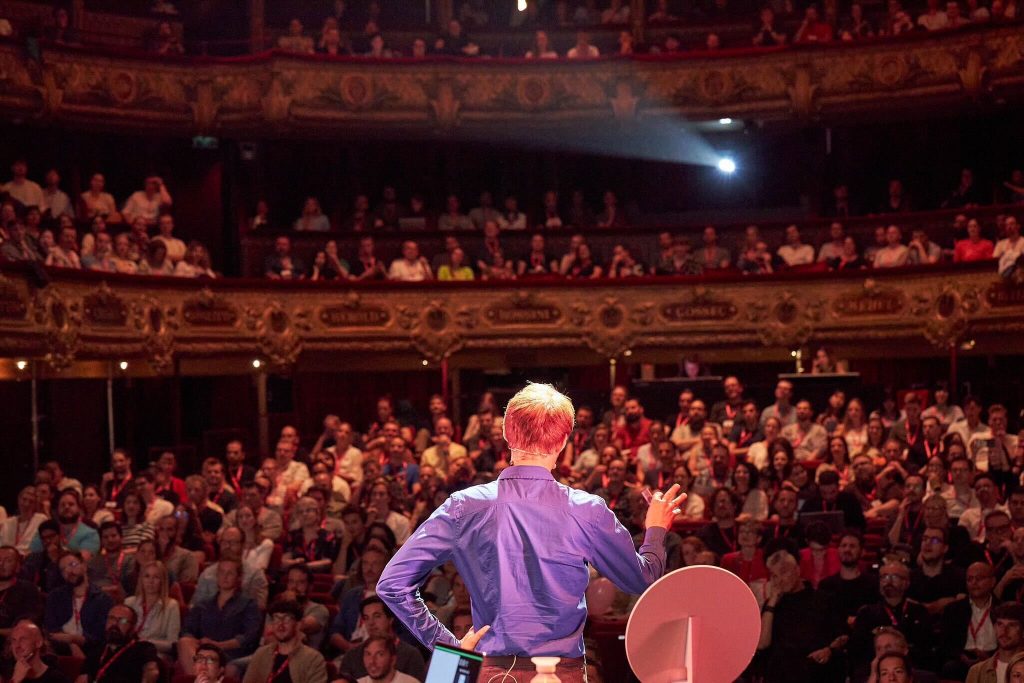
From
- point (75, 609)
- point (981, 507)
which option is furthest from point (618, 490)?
point (75, 609)

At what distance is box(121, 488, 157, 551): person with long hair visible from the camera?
30.9 ft

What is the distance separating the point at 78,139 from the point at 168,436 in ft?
12.7

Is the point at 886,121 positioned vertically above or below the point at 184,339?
above

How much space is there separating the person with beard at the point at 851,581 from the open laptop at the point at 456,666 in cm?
479

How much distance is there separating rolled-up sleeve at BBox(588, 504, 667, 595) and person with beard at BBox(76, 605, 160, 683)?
471 centimetres

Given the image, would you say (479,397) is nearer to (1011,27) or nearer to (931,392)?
(931,392)

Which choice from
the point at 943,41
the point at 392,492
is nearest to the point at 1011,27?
the point at 943,41

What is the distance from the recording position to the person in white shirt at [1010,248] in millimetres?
13846

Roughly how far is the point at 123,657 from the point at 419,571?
4.72 m

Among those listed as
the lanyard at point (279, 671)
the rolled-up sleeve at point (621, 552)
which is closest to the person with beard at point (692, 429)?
the lanyard at point (279, 671)

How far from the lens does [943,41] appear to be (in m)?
16.2

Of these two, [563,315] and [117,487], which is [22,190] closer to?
[117,487]

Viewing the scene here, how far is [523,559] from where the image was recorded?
3.28 meters

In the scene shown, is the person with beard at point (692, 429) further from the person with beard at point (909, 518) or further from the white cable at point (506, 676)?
the white cable at point (506, 676)
